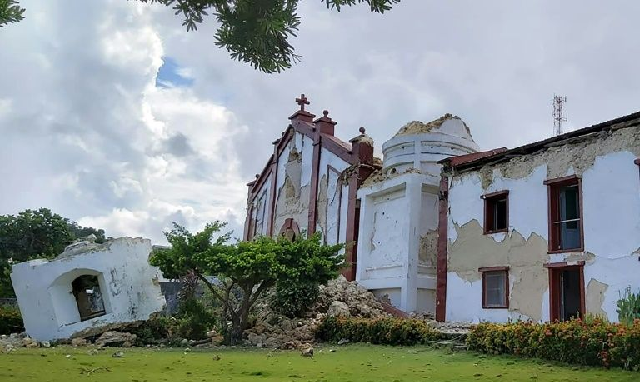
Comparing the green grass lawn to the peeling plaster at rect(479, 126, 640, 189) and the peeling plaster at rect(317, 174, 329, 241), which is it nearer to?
the peeling plaster at rect(479, 126, 640, 189)

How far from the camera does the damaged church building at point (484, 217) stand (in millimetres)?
13562

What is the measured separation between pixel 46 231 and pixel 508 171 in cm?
2906

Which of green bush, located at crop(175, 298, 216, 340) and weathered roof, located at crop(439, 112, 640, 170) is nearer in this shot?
weathered roof, located at crop(439, 112, 640, 170)

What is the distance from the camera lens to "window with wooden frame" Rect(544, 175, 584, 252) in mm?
14516

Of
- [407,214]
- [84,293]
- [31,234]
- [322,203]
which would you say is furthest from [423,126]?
[31,234]

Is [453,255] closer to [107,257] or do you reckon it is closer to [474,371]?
[474,371]

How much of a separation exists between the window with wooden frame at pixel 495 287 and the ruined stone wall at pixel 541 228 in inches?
5.6

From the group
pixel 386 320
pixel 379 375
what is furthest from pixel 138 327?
pixel 379 375

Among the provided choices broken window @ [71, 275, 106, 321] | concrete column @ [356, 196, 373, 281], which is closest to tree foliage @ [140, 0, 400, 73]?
broken window @ [71, 275, 106, 321]

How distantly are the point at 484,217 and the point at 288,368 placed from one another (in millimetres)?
8575

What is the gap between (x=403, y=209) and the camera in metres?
19.7

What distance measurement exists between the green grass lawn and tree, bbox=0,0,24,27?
4585mm

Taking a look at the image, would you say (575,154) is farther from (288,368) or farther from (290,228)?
(290,228)

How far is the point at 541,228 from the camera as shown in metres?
15.0
